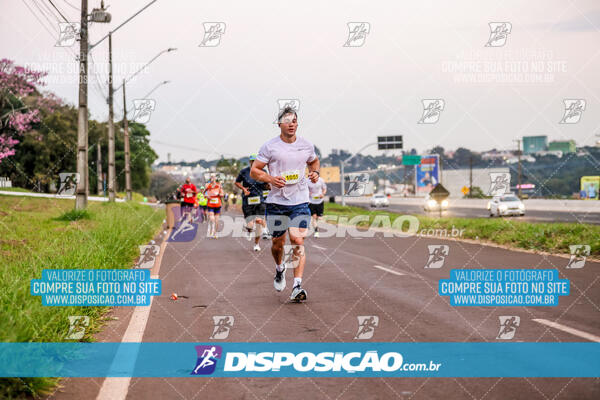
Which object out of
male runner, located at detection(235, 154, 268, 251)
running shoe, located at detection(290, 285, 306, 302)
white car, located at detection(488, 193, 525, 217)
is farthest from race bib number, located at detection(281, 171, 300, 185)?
white car, located at detection(488, 193, 525, 217)

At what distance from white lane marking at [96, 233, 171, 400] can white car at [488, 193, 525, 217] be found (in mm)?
35401

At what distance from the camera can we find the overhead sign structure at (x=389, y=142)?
175ft

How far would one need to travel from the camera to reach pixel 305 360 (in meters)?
5.56

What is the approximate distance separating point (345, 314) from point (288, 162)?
76.8 inches

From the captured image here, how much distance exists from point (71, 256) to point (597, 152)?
279 feet

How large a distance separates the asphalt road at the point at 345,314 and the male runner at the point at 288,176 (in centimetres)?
97

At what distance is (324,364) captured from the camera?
5438 millimetres

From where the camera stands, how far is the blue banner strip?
5055mm

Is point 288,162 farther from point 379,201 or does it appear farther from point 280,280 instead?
point 379,201

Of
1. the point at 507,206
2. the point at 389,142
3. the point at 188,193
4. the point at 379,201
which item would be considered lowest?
the point at 379,201

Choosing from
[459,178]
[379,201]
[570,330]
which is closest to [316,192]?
[570,330]

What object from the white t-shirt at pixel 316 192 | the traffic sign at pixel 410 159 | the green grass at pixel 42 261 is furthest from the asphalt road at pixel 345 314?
the traffic sign at pixel 410 159

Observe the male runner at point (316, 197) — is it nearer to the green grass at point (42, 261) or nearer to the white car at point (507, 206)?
the green grass at point (42, 261)

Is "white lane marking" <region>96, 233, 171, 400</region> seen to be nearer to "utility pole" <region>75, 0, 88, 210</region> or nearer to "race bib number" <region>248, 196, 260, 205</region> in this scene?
"race bib number" <region>248, 196, 260, 205</region>
